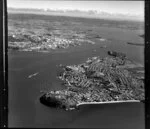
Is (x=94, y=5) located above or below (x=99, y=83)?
above

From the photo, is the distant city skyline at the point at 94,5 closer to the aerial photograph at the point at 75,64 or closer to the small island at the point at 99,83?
the aerial photograph at the point at 75,64

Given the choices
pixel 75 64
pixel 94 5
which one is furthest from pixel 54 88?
pixel 94 5

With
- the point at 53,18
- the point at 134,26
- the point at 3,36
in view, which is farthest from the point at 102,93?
the point at 3,36

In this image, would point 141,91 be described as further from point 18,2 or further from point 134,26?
point 18,2

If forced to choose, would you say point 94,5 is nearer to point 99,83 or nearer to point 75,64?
point 75,64

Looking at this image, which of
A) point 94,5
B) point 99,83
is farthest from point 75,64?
point 94,5

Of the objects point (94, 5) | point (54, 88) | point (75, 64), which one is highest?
point (94, 5)

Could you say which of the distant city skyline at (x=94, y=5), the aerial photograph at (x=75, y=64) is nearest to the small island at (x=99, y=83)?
the aerial photograph at (x=75, y=64)

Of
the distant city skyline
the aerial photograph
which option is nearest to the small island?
the aerial photograph
